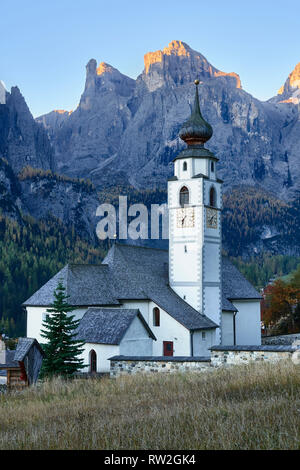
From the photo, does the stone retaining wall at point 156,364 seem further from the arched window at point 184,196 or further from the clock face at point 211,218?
the arched window at point 184,196

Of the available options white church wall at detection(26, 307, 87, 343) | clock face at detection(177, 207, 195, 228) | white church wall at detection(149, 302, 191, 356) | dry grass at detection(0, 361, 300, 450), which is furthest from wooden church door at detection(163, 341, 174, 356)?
dry grass at detection(0, 361, 300, 450)

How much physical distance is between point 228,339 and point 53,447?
3597 cm

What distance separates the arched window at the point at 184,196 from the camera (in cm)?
4034

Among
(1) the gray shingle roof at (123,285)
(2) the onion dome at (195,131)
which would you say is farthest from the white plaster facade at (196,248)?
(2) the onion dome at (195,131)

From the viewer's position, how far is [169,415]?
9.65 meters

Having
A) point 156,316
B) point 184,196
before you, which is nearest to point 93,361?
point 156,316

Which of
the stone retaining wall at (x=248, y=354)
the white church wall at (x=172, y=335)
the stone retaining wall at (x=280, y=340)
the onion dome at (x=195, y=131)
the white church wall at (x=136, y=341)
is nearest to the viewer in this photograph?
the stone retaining wall at (x=248, y=354)

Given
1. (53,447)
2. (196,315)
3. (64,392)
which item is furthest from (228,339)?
(53,447)

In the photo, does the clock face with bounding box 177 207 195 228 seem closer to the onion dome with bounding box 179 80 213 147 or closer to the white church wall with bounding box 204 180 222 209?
the white church wall with bounding box 204 180 222 209

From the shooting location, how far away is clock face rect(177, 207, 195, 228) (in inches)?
1571

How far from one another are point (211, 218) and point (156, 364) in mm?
21635

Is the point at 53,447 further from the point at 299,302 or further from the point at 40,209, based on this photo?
the point at 40,209

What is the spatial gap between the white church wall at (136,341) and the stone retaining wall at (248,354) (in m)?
12.6

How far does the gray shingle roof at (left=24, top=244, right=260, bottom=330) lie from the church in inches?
2.6
